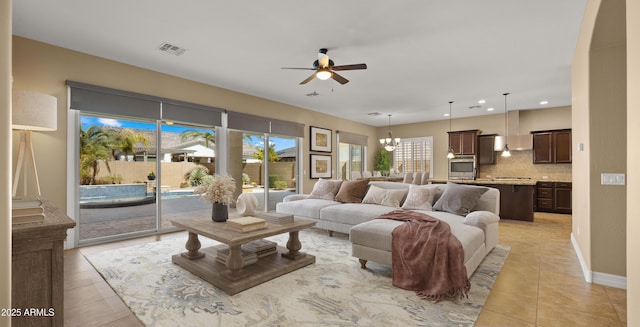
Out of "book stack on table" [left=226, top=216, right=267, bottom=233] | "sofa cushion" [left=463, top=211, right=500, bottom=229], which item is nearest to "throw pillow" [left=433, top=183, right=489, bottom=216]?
"sofa cushion" [left=463, top=211, right=500, bottom=229]

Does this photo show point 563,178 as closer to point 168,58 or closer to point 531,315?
point 531,315

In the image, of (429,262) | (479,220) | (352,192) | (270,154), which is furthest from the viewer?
(270,154)

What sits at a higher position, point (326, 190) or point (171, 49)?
point (171, 49)

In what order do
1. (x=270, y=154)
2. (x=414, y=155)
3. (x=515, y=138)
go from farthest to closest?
(x=414, y=155) < (x=515, y=138) < (x=270, y=154)

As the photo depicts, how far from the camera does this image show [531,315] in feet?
7.41

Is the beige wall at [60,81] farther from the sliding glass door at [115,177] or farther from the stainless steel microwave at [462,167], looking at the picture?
the stainless steel microwave at [462,167]

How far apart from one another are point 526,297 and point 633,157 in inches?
67.6

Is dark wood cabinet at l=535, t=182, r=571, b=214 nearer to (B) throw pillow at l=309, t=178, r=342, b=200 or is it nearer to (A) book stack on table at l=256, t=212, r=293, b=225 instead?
(B) throw pillow at l=309, t=178, r=342, b=200

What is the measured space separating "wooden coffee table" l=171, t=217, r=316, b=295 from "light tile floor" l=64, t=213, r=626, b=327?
72cm

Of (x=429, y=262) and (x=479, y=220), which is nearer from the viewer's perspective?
(x=429, y=262)

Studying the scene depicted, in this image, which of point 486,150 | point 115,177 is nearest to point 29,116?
point 115,177

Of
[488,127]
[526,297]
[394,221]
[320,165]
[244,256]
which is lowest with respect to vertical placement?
[526,297]

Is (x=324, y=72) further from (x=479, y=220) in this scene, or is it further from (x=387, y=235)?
(x=479, y=220)

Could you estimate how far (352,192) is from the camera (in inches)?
197
